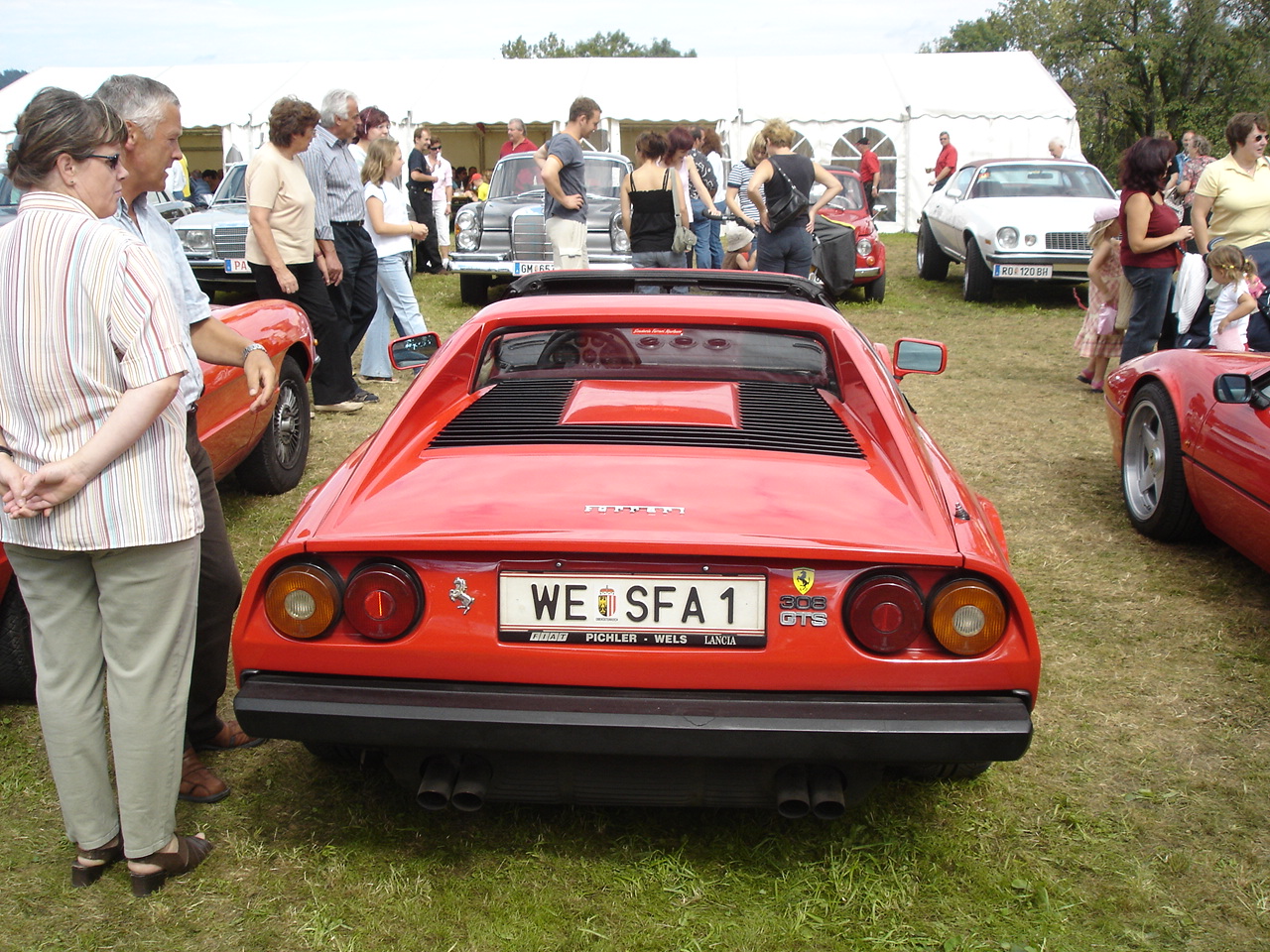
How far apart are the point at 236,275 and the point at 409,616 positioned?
11.1m

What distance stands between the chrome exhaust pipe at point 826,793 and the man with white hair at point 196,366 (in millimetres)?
1426

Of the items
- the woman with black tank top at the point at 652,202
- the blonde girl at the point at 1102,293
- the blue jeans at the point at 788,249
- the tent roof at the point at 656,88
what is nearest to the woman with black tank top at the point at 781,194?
the blue jeans at the point at 788,249

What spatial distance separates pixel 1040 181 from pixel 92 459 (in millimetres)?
12595

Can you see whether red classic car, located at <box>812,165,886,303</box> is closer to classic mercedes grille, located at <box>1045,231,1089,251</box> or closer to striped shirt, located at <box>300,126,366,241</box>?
classic mercedes grille, located at <box>1045,231,1089,251</box>

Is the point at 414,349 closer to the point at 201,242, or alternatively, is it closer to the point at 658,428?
the point at 658,428

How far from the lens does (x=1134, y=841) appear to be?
104 inches

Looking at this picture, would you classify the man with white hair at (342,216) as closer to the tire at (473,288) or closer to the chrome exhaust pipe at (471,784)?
the chrome exhaust pipe at (471,784)

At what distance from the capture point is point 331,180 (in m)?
6.84

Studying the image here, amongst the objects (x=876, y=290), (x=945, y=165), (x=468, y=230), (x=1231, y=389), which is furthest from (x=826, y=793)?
(x=945, y=165)

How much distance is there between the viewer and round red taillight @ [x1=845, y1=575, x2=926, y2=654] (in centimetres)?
217

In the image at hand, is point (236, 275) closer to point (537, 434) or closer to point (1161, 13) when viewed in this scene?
point (537, 434)

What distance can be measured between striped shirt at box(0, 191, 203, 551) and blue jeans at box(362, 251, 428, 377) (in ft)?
19.0

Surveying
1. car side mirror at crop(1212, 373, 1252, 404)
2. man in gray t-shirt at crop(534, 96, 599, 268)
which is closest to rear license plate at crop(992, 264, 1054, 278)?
man in gray t-shirt at crop(534, 96, 599, 268)

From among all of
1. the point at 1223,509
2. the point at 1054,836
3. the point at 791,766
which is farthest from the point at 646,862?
the point at 1223,509
